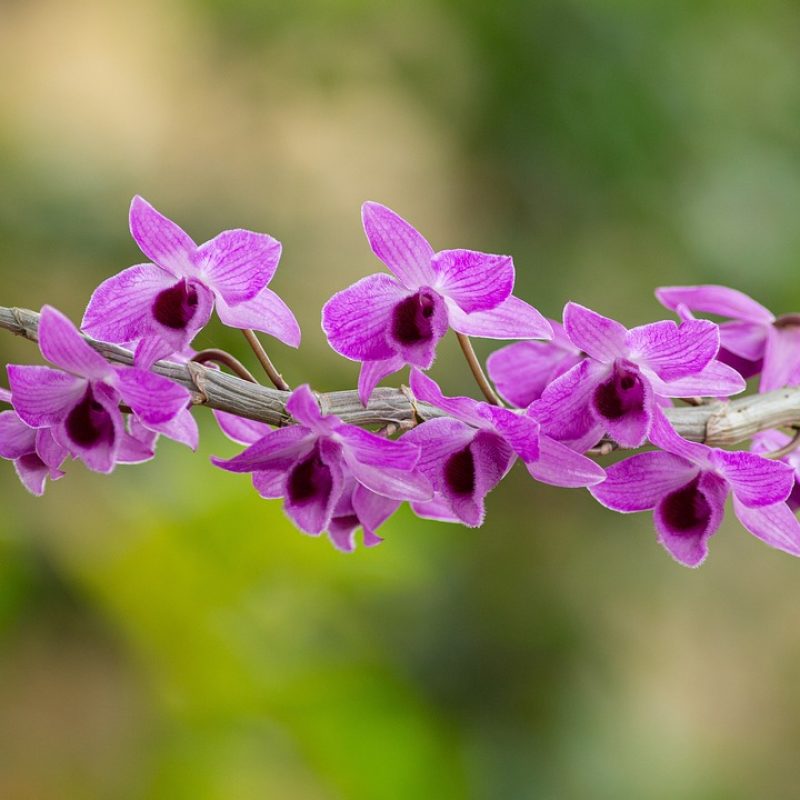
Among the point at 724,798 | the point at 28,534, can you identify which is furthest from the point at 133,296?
the point at 724,798

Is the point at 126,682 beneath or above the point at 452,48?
beneath

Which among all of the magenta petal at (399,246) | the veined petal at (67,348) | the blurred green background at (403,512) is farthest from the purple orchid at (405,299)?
the blurred green background at (403,512)

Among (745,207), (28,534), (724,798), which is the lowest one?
(724,798)

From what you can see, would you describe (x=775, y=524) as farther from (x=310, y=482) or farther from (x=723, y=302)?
(x=310, y=482)

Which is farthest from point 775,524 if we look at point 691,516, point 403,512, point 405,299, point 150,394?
point 403,512

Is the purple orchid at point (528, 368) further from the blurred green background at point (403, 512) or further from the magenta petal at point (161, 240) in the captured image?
the blurred green background at point (403, 512)

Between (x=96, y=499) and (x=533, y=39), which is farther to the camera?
(x=533, y=39)

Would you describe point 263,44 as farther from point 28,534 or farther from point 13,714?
point 13,714

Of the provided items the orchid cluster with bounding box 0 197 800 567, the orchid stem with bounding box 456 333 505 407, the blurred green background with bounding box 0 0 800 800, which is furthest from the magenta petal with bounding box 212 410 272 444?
the blurred green background with bounding box 0 0 800 800
